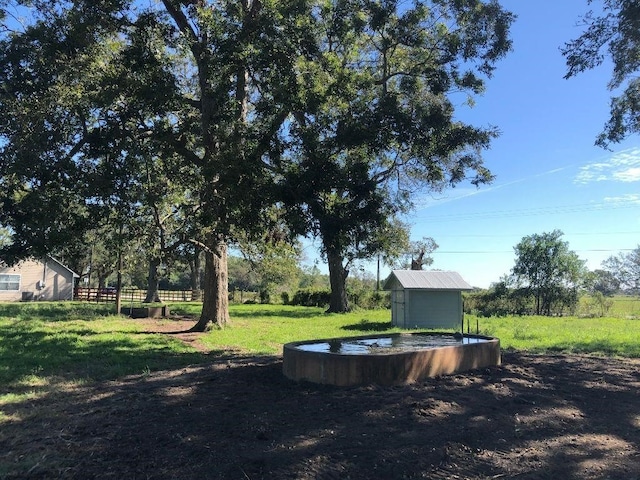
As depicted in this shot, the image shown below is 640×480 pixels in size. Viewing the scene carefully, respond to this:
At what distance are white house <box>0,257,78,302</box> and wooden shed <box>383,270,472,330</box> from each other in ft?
111

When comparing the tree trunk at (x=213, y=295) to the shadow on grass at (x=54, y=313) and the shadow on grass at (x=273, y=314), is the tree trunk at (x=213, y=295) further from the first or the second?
the shadow on grass at (x=273, y=314)

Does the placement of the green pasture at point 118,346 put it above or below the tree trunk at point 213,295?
below

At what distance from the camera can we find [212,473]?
14.4ft

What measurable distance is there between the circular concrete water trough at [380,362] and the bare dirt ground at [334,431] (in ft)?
0.72

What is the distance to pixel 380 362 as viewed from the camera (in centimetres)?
729

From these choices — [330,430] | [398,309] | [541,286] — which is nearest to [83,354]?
[330,430]

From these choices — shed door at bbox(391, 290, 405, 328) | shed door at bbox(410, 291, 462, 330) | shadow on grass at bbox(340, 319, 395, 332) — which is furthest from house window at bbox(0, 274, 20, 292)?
shed door at bbox(410, 291, 462, 330)

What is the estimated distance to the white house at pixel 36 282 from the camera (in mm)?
43062

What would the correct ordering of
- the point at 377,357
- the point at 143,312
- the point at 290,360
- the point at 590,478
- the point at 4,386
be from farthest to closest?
the point at 143,312 → the point at 4,386 → the point at 290,360 → the point at 377,357 → the point at 590,478

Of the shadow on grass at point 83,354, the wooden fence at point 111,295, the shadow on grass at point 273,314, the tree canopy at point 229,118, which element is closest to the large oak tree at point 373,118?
the tree canopy at point 229,118

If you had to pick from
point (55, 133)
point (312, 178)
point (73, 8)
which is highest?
point (73, 8)

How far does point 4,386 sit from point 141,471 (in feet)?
19.4

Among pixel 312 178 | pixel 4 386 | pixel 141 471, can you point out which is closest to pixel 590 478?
pixel 141 471

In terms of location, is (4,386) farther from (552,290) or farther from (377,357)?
(552,290)
